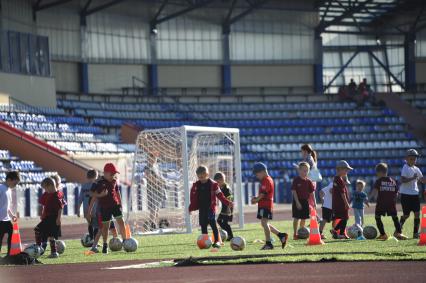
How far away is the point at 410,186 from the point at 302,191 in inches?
82.8

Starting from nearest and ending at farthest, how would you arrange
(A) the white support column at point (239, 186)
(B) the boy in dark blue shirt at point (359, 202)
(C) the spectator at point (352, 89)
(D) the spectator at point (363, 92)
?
(B) the boy in dark blue shirt at point (359, 202)
(A) the white support column at point (239, 186)
(D) the spectator at point (363, 92)
(C) the spectator at point (352, 89)

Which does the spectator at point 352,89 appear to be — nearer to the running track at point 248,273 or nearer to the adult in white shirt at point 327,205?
the adult in white shirt at point 327,205

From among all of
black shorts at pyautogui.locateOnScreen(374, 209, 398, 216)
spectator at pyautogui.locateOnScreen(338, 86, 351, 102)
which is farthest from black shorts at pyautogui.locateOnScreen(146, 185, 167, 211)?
spectator at pyautogui.locateOnScreen(338, 86, 351, 102)

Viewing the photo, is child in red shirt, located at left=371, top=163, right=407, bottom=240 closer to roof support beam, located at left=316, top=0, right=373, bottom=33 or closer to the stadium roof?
the stadium roof

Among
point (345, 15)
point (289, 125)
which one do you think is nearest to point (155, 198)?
point (289, 125)

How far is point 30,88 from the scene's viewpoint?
47562mm

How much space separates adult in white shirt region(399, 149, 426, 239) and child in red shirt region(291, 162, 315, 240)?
1.76 m

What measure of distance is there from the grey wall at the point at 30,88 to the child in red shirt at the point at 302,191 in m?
25.7

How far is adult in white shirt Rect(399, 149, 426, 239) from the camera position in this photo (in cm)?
2175

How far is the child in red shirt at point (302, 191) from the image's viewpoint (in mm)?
21438

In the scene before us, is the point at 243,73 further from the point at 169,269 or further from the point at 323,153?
the point at 169,269

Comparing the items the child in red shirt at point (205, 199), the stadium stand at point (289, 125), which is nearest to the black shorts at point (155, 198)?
the child in red shirt at point (205, 199)

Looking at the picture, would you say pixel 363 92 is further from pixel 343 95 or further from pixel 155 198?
pixel 155 198

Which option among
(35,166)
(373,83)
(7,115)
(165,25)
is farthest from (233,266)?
(373,83)
